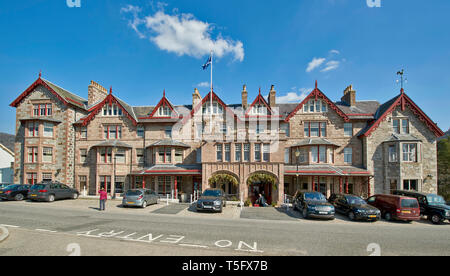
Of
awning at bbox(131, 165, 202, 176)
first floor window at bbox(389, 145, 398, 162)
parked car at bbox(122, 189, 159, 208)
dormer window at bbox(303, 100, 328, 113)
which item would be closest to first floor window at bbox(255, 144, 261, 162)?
awning at bbox(131, 165, 202, 176)

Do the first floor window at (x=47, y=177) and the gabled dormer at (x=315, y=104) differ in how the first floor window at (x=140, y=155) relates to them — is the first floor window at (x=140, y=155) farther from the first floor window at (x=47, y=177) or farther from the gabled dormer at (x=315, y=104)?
the gabled dormer at (x=315, y=104)

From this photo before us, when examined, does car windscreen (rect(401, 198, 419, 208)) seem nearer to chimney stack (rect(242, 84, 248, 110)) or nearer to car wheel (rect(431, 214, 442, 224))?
car wheel (rect(431, 214, 442, 224))

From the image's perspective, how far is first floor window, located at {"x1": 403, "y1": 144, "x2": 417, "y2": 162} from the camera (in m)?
22.4

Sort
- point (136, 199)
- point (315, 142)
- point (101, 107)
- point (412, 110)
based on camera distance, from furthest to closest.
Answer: point (101, 107) → point (315, 142) → point (412, 110) → point (136, 199)

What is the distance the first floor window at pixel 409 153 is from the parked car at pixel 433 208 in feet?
24.3

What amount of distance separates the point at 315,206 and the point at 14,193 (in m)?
27.9

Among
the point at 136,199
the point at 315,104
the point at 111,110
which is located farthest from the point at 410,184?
the point at 111,110

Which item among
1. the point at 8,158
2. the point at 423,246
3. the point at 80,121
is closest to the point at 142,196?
the point at 80,121

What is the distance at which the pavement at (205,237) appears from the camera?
789cm

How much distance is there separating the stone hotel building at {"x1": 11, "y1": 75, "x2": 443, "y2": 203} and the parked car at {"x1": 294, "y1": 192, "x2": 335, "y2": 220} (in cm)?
535

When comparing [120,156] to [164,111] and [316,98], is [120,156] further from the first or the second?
[316,98]

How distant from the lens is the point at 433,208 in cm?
1488

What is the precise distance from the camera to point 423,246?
9.35 m
